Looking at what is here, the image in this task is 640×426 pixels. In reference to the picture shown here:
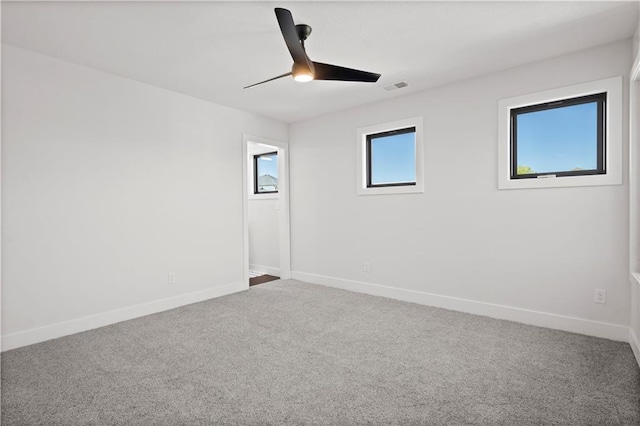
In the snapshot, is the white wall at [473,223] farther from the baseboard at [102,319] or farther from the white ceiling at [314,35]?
the baseboard at [102,319]

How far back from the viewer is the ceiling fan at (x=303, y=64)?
2.06 meters

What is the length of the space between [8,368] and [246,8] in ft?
10.1

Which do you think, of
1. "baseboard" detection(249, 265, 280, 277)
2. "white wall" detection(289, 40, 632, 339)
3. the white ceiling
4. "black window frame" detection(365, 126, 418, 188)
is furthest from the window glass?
"baseboard" detection(249, 265, 280, 277)

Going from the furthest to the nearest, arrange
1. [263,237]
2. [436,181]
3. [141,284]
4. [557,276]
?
[263,237] → [436,181] → [141,284] → [557,276]

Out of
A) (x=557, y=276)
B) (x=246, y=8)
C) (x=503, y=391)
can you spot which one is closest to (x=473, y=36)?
(x=246, y=8)

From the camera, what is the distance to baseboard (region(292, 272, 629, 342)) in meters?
2.88

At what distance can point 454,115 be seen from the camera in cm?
377

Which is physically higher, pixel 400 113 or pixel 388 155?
pixel 400 113

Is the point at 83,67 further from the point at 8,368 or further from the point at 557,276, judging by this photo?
the point at 557,276

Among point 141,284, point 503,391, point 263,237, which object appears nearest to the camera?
point 503,391

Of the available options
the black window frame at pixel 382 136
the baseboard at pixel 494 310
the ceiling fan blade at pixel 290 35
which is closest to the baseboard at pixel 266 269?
the baseboard at pixel 494 310

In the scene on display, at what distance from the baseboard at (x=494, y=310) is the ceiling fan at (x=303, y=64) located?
2.58 meters

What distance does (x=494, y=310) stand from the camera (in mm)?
3490

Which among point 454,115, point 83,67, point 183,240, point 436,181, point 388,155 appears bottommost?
point 183,240
